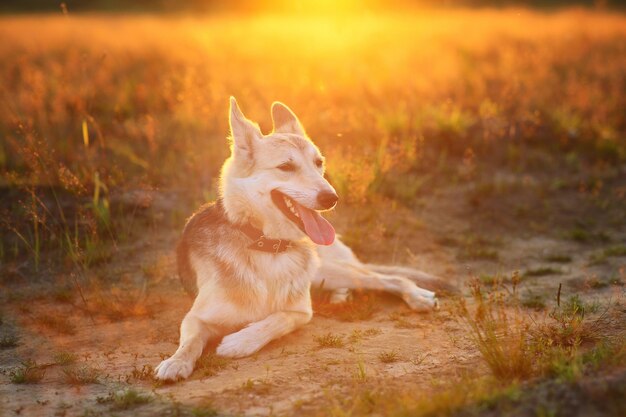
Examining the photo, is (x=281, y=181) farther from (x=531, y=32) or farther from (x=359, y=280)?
(x=531, y=32)

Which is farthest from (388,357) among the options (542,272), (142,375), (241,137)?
(542,272)

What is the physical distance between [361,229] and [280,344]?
3.03 m

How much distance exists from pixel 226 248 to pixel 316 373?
133 cm

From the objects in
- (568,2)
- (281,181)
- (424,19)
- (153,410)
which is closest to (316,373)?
Answer: (153,410)

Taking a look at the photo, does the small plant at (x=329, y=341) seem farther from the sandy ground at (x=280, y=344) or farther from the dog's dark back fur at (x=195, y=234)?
the dog's dark back fur at (x=195, y=234)

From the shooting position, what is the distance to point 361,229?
795 cm

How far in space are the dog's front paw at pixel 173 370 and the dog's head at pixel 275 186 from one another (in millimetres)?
1231

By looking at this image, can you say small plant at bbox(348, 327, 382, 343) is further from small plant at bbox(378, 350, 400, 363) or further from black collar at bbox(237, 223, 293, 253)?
black collar at bbox(237, 223, 293, 253)

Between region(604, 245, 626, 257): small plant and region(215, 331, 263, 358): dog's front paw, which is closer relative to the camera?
region(215, 331, 263, 358): dog's front paw

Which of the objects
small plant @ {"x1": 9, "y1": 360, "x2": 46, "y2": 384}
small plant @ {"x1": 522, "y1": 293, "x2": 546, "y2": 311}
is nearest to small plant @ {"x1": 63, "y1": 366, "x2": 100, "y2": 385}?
small plant @ {"x1": 9, "y1": 360, "x2": 46, "y2": 384}

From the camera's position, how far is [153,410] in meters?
4.00

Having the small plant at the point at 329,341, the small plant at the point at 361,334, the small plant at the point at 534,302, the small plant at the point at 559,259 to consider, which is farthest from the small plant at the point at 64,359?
the small plant at the point at 559,259

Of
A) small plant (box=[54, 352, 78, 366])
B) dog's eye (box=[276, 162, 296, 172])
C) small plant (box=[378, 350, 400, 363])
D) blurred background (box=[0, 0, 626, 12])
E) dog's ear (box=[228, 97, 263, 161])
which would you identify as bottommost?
small plant (box=[54, 352, 78, 366])

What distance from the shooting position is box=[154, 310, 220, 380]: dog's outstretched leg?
4480 millimetres
